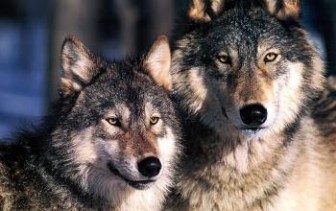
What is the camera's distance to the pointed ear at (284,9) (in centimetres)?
714

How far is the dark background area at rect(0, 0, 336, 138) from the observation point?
1165cm

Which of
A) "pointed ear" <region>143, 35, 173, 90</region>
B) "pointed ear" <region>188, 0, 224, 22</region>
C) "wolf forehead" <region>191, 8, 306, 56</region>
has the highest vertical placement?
"pointed ear" <region>188, 0, 224, 22</region>

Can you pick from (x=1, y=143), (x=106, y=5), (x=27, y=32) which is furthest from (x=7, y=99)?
(x=1, y=143)

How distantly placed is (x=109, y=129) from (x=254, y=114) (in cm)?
118

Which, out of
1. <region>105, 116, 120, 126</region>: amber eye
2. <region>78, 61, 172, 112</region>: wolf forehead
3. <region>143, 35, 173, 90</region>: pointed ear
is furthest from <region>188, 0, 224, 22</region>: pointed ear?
<region>105, 116, 120, 126</region>: amber eye

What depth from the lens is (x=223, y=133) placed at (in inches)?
277

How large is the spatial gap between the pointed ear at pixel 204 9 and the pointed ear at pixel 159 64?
0.59 metres

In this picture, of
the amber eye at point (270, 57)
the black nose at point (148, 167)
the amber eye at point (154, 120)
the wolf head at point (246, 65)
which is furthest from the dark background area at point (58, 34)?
the black nose at point (148, 167)

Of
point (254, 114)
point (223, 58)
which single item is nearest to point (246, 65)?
point (223, 58)

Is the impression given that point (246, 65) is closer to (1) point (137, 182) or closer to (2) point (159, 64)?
(2) point (159, 64)

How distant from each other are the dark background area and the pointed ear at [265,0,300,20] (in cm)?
45

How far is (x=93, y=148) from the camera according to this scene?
6.19 metres

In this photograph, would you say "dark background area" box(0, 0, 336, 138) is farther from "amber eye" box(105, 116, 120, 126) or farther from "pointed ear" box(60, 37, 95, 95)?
"amber eye" box(105, 116, 120, 126)

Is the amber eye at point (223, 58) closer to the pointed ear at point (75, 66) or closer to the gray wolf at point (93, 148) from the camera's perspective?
the gray wolf at point (93, 148)
